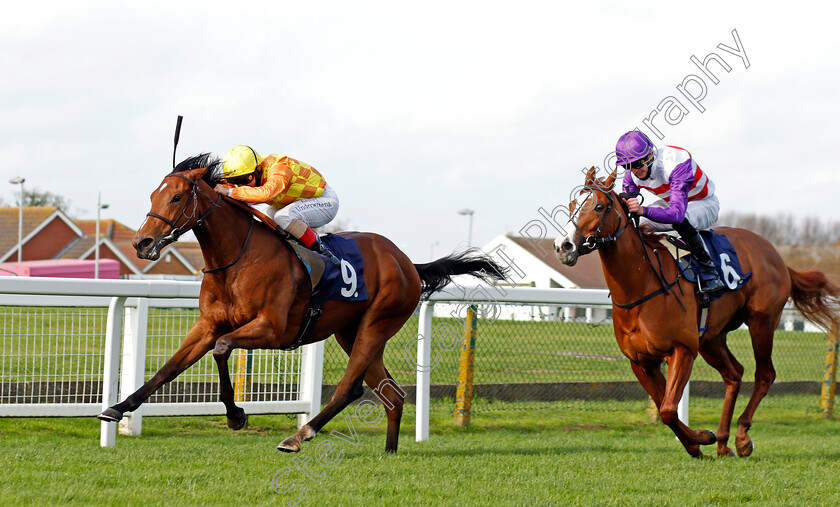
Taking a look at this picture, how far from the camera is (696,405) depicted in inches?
327

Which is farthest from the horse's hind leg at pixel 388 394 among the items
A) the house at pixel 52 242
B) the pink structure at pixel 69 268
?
the house at pixel 52 242

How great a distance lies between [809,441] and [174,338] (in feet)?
16.1

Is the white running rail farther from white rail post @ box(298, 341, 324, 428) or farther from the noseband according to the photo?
the noseband

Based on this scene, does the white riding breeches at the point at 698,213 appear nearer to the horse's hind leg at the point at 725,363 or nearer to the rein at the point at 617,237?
the rein at the point at 617,237

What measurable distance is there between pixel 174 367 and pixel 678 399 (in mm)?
2757

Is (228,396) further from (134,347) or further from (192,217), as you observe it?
(134,347)

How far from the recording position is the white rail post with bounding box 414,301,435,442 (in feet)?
20.2

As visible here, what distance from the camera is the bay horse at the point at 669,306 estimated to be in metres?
4.70

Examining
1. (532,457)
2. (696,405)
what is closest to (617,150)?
(532,457)

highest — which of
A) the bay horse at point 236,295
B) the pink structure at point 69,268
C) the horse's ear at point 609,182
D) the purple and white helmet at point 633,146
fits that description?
the purple and white helmet at point 633,146

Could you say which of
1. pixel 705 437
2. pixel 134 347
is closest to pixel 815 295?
pixel 705 437

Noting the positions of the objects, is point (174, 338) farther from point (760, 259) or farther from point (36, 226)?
point (36, 226)

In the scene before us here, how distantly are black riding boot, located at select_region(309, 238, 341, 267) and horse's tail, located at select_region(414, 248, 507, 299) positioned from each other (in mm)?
927

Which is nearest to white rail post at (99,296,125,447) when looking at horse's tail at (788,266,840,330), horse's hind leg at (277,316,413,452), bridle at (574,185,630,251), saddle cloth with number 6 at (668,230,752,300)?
horse's hind leg at (277,316,413,452)
